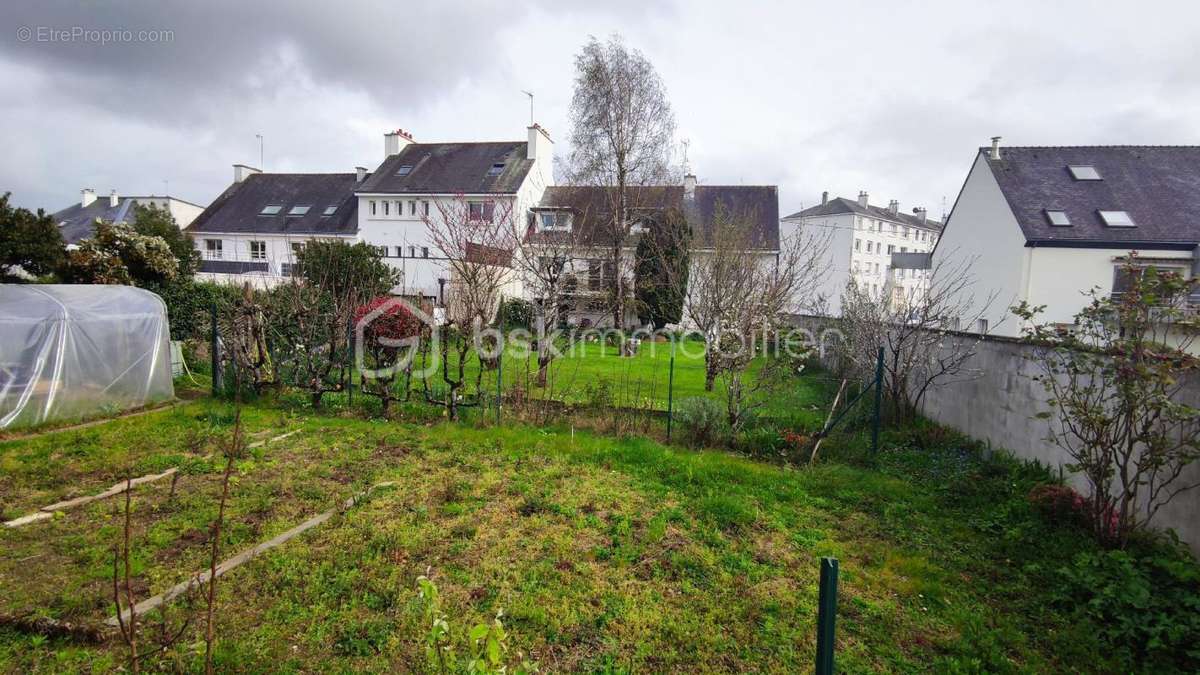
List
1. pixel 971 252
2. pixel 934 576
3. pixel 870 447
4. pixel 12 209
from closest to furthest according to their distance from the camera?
pixel 934 576, pixel 870 447, pixel 12 209, pixel 971 252

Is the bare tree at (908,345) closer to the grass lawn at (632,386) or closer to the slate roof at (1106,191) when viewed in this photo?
the grass lawn at (632,386)

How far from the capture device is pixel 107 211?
36.1m

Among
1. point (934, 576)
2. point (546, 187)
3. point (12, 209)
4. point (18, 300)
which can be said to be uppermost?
point (546, 187)

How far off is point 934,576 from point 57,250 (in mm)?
18577

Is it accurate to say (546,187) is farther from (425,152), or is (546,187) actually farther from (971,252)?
(971,252)

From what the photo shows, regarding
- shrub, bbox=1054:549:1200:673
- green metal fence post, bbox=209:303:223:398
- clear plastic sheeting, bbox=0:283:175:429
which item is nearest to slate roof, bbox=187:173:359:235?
green metal fence post, bbox=209:303:223:398

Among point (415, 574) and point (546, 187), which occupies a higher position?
point (546, 187)

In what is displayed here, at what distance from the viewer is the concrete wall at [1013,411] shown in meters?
4.22

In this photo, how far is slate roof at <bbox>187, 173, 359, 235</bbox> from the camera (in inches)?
1178

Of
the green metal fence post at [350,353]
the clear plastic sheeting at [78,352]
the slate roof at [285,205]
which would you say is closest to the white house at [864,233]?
the slate roof at [285,205]

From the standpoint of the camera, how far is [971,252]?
19219 mm

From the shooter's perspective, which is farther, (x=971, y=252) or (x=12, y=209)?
(x=971, y=252)

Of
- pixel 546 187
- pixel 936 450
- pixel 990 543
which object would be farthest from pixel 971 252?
pixel 546 187

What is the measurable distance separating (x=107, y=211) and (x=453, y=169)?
84.6 ft
